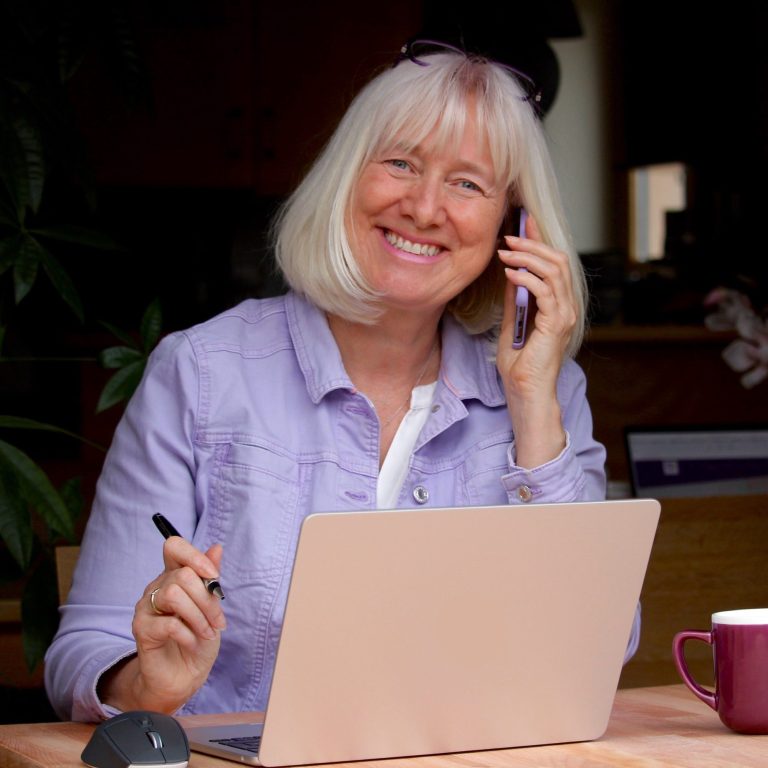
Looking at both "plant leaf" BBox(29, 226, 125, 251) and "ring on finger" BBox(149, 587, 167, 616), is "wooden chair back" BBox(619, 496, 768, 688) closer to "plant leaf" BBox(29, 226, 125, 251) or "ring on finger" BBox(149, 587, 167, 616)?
"plant leaf" BBox(29, 226, 125, 251)

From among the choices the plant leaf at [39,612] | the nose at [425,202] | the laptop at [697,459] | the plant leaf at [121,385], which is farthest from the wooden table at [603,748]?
the laptop at [697,459]

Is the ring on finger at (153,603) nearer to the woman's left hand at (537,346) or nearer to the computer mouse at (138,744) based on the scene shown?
the computer mouse at (138,744)

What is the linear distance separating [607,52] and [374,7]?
9.04 feet

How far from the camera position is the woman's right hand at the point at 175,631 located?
44.9 inches

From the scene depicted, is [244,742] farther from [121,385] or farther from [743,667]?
[121,385]

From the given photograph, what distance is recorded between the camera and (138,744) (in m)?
1.03

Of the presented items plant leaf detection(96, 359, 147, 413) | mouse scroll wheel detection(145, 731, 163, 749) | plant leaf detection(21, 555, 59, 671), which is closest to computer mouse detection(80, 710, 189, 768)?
mouse scroll wheel detection(145, 731, 163, 749)

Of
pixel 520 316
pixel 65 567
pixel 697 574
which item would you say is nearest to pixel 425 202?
pixel 520 316

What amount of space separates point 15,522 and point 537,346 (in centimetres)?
76

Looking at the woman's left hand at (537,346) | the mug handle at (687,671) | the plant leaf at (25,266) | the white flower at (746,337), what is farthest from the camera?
the white flower at (746,337)

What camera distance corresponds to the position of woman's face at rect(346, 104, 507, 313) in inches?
67.4

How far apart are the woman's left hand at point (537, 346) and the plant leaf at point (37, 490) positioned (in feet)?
2.15

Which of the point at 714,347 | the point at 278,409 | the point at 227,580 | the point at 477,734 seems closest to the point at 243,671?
the point at 227,580

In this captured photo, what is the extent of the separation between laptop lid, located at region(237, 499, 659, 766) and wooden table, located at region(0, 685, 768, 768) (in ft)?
0.08
